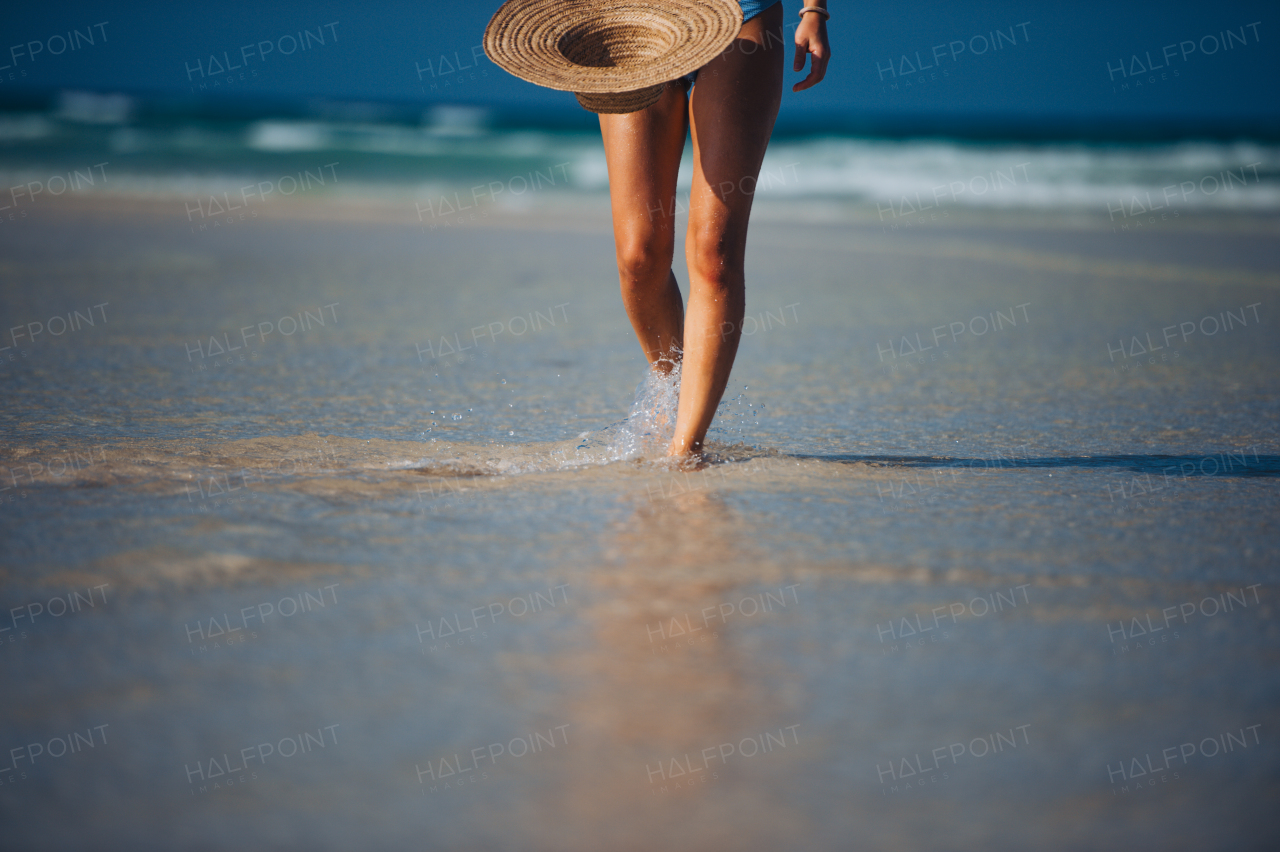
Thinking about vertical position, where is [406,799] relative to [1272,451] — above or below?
above

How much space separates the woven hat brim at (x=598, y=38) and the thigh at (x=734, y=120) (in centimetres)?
9

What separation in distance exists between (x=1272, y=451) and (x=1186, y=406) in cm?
51

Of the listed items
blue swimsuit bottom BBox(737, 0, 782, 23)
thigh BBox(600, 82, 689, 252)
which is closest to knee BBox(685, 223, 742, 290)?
thigh BBox(600, 82, 689, 252)

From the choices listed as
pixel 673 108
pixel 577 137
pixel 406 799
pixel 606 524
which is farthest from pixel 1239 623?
pixel 577 137

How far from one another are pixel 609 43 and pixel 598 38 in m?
0.03

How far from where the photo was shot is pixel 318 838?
0.96 metres

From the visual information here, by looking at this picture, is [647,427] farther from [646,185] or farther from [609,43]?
[609,43]

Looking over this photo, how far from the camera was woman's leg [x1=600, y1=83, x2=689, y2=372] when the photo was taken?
2234 mm

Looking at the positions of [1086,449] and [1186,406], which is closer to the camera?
[1086,449]

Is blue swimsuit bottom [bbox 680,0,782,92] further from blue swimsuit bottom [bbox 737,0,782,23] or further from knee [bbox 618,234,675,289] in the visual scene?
knee [bbox 618,234,675,289]

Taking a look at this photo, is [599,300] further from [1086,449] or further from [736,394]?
[1086,449]

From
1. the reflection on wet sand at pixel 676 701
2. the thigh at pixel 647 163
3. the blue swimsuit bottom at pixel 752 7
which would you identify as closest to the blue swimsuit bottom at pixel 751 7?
the blue swimsuit bottom at pixel 752 7

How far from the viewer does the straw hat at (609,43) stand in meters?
2.03

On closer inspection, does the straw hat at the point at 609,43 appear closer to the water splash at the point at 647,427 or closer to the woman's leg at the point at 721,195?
the woman's leg at the point at 721,195
